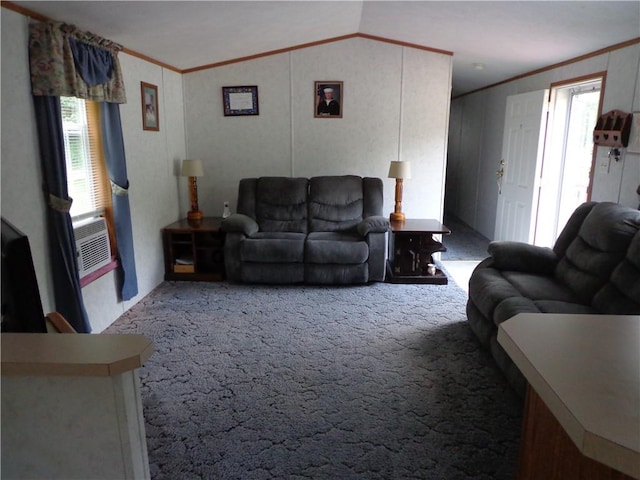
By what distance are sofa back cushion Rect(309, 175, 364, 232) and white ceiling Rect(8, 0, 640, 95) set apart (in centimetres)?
150

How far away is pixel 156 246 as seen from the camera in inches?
172

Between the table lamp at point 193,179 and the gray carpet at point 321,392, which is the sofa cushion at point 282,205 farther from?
the gray carpet at point 321,392

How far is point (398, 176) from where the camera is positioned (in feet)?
15.2

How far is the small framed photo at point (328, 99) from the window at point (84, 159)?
2381mm

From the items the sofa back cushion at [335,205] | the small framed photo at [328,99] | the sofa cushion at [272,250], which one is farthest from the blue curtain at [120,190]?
the small framed photo at [328,99]

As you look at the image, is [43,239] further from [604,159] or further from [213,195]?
[604,159]

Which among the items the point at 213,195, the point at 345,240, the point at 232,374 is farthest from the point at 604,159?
the point at 213,195

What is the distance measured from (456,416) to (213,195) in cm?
377

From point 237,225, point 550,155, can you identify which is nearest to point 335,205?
point 237,225

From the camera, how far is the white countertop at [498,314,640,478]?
2.77 ft

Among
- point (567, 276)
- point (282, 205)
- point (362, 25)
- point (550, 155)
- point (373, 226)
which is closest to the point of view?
point (567, 276)

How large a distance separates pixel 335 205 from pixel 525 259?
6.55 feet

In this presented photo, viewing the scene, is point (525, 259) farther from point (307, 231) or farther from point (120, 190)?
point (120, 190)

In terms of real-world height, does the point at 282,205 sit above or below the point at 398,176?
below
